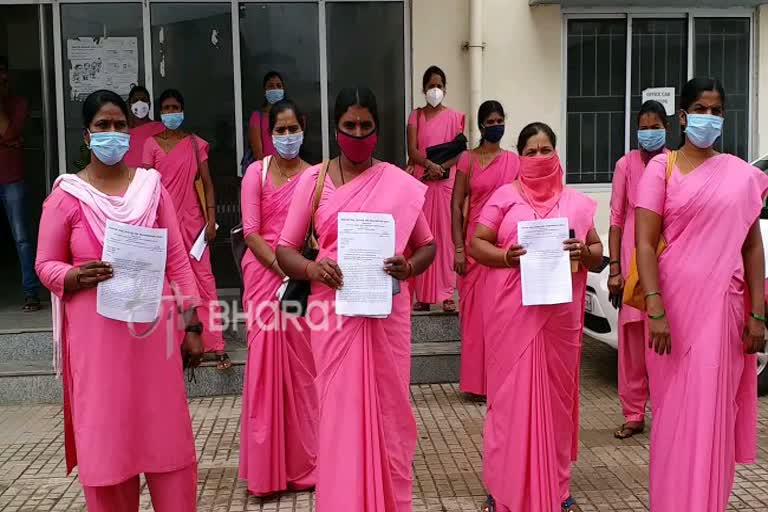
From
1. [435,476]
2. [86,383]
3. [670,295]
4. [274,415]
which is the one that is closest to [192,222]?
[274,415]

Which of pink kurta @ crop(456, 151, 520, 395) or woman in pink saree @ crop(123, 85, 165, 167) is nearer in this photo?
pink kurta @ crop(456, 151, 520, 395)

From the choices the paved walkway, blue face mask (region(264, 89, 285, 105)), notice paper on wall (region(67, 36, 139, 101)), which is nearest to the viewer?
the paved walkway

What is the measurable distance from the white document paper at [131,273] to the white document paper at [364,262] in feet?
2.50

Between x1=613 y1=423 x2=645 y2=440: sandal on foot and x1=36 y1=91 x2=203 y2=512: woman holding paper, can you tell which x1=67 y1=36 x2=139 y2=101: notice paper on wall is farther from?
x1=613 y1=423 x2=645 y2=440: sandal on foot

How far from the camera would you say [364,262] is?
3715mm

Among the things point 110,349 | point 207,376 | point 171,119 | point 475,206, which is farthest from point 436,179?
point 110,349

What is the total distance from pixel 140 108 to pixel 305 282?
14.4 feet

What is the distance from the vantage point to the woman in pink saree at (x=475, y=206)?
21.5 ft

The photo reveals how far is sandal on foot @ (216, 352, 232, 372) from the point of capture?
7.16 m

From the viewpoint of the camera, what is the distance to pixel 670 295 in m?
3.94

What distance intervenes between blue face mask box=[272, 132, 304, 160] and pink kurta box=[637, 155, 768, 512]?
204cm

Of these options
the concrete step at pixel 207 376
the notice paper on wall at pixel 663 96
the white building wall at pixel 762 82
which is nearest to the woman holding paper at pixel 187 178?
the concrete step at pixel 207 376

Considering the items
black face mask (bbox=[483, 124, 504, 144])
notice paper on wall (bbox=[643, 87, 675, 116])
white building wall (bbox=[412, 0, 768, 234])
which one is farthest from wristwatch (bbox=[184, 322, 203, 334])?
notice paper on wall (bbox=[643, 87, 675, 116])

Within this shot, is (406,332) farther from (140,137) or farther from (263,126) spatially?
(140,137)
